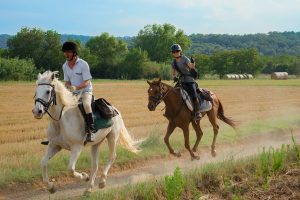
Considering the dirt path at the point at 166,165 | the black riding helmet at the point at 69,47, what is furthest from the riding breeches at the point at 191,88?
the black riding helmet at the point at 69,47

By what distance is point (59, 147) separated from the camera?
28.9ft

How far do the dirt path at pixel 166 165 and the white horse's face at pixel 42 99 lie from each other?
140 cm

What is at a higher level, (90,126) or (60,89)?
(60,89)

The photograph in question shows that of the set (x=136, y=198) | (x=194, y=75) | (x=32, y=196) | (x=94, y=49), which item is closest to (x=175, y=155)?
(x=194, y=75)

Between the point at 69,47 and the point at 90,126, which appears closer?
the point at 69,47

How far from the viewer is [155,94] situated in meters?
12.1

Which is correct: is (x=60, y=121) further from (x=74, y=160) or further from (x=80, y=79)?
(x=80, y=79)

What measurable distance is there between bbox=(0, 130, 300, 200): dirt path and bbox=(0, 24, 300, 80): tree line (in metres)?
41.3

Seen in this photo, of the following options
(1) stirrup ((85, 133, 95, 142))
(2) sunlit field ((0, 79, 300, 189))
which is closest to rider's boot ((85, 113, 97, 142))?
(1) stirrup ((85, 133, 95, 142))

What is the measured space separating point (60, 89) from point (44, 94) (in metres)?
0.59

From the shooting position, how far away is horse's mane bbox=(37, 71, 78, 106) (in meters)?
8.23

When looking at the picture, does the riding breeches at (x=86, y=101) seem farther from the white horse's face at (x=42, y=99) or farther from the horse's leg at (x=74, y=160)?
the white horse's face at (x=42, y=99)

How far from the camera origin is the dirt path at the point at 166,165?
9475 millimetres

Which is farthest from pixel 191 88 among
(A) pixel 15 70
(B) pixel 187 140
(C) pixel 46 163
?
(A) pixel 15 70
